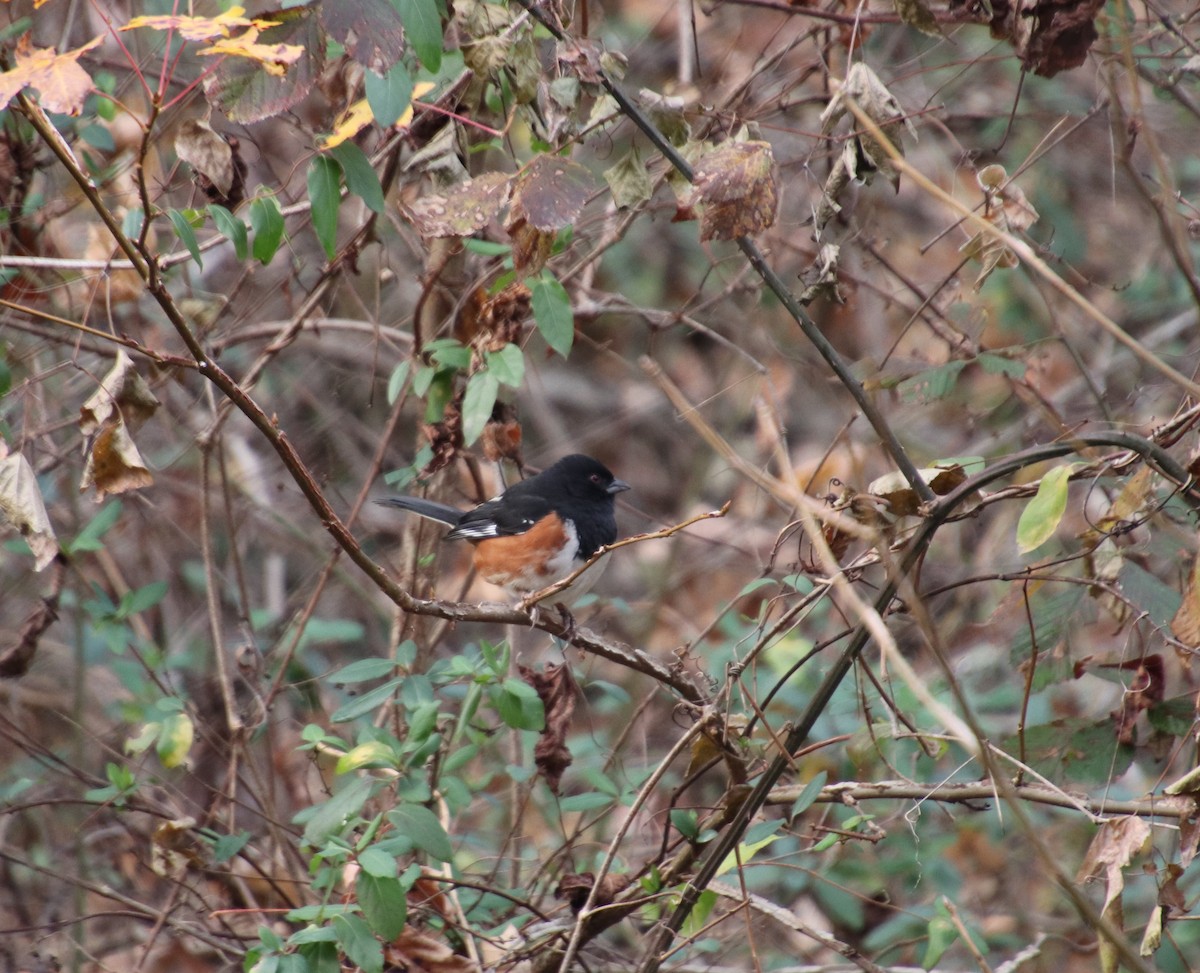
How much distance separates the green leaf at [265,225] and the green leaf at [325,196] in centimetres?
7

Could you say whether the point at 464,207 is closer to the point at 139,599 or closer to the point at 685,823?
the point at 685,823

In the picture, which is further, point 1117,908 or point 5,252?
point 5,252

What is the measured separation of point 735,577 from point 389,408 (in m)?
2.01

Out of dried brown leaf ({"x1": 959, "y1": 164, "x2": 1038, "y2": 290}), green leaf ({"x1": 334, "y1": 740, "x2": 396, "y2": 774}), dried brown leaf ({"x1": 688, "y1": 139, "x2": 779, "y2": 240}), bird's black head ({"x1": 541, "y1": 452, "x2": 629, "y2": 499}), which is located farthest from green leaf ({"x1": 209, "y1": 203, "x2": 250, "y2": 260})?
bird's black head ({"x1": 541, "y1": 452, "x2": 629, "y2": 499})

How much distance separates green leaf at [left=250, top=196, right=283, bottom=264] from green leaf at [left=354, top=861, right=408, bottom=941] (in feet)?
3.49

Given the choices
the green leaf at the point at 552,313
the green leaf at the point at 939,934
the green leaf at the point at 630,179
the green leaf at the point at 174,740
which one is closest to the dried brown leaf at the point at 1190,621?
the green leaf at the point at 939,934

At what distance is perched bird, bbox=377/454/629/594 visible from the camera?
3.61m

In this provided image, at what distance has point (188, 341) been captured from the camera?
1.76 m

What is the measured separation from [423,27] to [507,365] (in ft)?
2.75

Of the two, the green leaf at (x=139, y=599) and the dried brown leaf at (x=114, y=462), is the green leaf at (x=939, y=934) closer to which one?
the dried brown leaf at (x=114, y=462)

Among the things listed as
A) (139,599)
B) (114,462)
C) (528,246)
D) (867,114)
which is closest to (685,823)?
(528,246)

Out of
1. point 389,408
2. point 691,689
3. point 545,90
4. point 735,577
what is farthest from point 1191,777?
point 735,577

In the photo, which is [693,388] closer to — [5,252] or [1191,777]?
[5,252]

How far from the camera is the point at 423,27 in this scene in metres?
1.84
